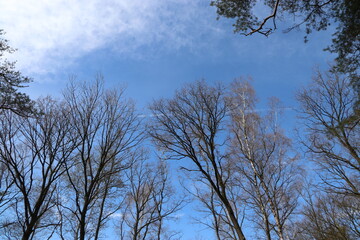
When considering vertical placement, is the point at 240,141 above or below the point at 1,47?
above

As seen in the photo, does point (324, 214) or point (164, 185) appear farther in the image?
point (164, 185)

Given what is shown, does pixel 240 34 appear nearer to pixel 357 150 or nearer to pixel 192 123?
pixel 192 123

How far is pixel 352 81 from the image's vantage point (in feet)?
20.9

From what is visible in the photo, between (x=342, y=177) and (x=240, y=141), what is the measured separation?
17.5 feet

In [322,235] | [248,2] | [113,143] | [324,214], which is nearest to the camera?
[248,2]

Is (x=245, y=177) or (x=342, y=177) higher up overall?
(x=245, y=177)

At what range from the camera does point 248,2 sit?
21.5 feet

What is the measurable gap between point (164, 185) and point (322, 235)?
10996 mm

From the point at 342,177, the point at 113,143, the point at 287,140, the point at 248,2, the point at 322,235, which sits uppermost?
the point at 287,140

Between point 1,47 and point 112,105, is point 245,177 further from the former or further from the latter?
point 1,47

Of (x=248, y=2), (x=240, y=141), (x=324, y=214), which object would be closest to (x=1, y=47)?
(x=248, y=2)

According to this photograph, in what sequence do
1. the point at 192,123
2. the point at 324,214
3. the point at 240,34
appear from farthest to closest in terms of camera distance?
the point at 324,214 → the point at 192,123 → the point at 240,34

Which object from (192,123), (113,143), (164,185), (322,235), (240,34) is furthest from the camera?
(164,185)

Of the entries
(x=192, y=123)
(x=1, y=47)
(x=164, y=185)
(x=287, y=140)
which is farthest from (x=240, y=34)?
(x=164, y=185)
